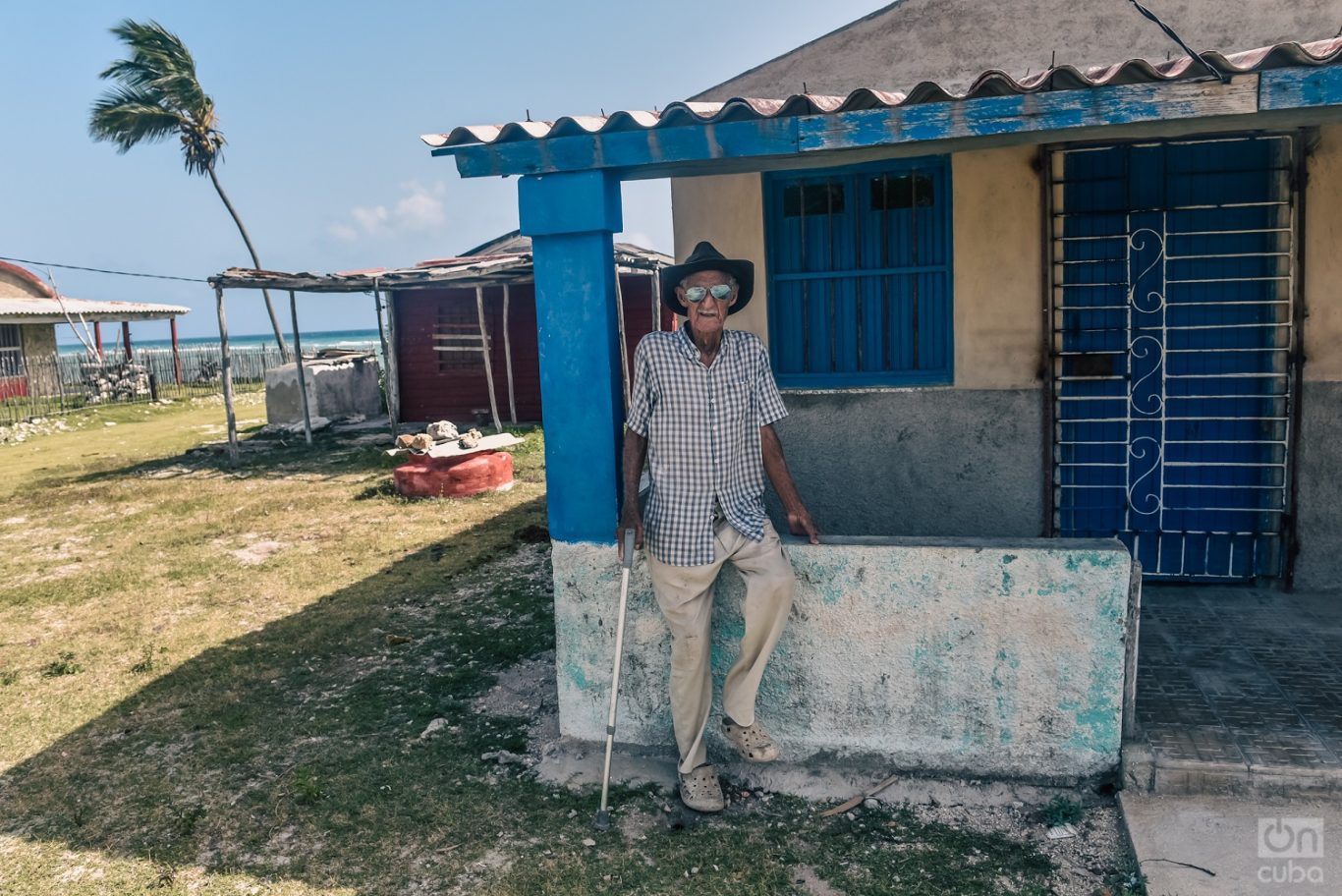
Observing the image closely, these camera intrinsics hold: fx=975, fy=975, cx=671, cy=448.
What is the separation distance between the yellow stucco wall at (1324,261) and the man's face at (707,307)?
3.56 meters

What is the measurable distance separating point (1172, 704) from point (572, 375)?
9.56ft

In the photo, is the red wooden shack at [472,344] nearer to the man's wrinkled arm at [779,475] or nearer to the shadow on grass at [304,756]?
the shadow on grass at [304,756]

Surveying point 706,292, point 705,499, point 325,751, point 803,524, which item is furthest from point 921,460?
point 325,751

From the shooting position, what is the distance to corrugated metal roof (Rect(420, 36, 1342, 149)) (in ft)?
10.9

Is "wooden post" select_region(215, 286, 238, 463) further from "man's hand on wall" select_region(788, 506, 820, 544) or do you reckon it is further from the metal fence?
"man's hand on wall" select_region(788, 506, 820, 544)

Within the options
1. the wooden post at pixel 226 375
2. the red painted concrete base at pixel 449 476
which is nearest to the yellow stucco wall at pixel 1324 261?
the red painted concrete base at pixel 449 476

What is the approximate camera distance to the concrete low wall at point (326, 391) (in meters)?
16.8

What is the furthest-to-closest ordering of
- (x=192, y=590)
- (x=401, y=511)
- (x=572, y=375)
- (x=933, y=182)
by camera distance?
(x=401, y=511) < (x=192, y=590) < (x=933, y=182) < (x=572, y=375)

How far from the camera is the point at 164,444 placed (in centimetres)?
1642

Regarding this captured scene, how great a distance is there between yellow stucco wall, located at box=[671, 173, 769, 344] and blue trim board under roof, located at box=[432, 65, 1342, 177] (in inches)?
75.8

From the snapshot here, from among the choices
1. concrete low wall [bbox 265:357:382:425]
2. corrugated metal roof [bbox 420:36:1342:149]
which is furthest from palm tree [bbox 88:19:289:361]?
corrugated metal roof [bbox 420:36:1342:149]

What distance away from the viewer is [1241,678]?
4.40 m

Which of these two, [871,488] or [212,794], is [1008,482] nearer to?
[871,488]

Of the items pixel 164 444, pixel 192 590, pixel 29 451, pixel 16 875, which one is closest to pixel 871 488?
pixel 16 875
